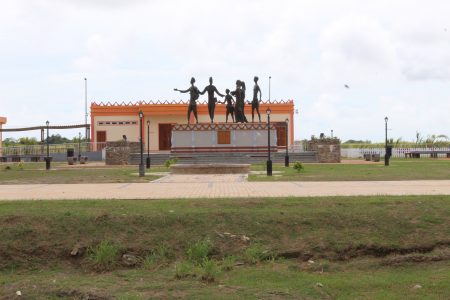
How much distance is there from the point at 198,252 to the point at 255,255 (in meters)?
0.88

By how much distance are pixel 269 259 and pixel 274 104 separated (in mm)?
46968

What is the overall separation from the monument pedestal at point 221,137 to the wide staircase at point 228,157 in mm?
895

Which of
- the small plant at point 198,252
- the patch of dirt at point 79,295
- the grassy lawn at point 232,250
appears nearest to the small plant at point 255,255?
the grassy lawn at point 232,250

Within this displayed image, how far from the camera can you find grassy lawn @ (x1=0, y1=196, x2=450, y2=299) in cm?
795

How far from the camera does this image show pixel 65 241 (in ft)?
31.9

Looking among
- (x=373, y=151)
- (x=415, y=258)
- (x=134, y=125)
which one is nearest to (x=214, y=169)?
(x=415, y=258)

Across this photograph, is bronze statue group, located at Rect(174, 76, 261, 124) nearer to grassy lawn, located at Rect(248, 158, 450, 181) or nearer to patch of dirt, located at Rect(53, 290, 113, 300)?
grassy lawn, located at Rect(248, 158, 450, 181)

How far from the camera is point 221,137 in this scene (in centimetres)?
4494

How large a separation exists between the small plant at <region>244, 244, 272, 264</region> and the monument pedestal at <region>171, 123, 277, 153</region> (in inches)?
1369

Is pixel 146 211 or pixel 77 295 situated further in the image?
pixel 146 211

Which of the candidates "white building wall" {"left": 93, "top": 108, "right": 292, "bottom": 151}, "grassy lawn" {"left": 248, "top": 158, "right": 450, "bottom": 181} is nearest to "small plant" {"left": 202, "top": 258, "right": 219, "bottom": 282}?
"grassy lawn" {"left": 248, "top": 158, "right": 450, "bottom": 181}

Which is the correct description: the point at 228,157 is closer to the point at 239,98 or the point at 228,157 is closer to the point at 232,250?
the point at 239,98

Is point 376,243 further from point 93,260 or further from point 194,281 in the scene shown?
point 93,260

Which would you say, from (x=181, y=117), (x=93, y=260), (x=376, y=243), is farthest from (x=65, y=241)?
(x=181, y=117)
